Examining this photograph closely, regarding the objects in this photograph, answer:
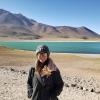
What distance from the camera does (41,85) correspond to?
458cm

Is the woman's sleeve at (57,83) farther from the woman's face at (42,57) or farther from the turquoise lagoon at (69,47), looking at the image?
the turquoise lagoon at (69,47)

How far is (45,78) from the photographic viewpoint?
178 inches

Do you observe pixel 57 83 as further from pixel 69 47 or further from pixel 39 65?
pixel 69 47

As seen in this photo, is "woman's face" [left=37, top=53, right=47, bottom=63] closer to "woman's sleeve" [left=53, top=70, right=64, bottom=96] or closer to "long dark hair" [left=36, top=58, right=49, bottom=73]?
"long dark hair" [left=36, top=58, right=49, bottom=73]

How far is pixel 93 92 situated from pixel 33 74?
6.69 metres

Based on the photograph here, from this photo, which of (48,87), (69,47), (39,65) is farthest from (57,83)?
(69,47)

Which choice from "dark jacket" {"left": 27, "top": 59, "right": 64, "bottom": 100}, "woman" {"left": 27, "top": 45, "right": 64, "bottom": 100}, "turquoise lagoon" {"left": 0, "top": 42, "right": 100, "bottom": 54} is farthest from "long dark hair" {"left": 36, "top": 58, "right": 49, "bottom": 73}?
"turquoise lagoon" {"left": 0, "top": 42, "right": 100, "bottom": 54}

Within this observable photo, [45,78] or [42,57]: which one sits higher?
[42,57]

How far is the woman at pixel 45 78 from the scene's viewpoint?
4.52m

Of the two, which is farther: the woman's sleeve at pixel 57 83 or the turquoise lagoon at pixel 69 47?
the turquoise lagoon at pixel 69 47

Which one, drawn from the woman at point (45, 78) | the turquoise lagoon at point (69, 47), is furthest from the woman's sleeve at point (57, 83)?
the turquoise lagoon at point (69, 47)

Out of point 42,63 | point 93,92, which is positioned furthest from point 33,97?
point 93,92

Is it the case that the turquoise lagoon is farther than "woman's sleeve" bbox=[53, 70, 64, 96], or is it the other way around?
the turquoise lagoon

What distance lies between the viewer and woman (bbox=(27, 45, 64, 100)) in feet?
14.8
